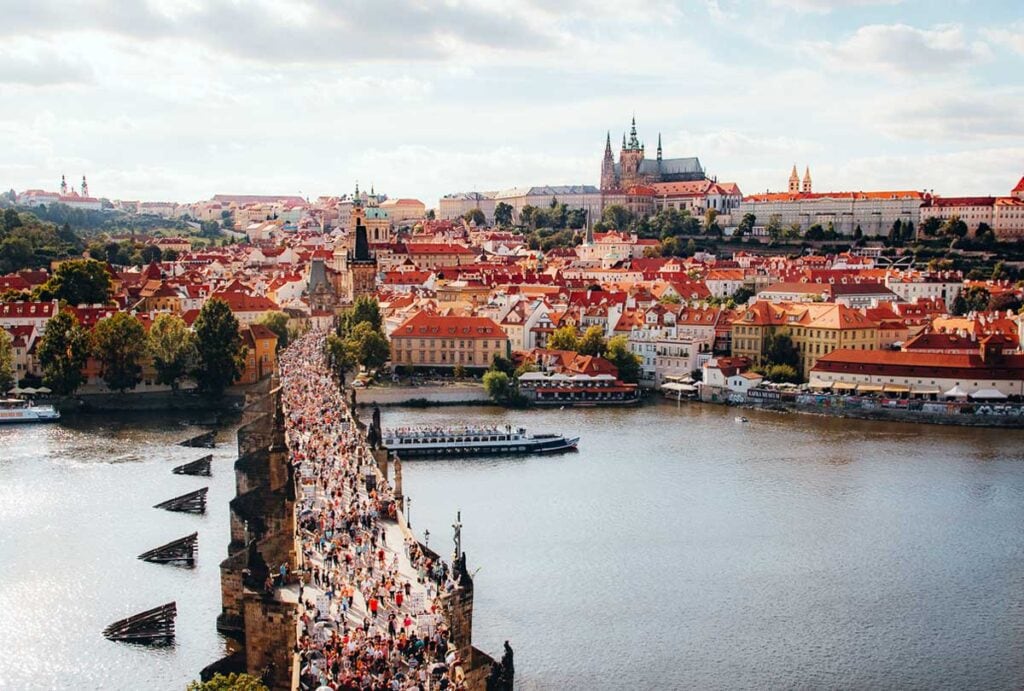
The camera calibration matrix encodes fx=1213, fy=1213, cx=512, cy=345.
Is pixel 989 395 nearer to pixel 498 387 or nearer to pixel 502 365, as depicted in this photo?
pixel 498 387

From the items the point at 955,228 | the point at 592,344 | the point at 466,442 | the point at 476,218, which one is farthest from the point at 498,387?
the point at 476,218

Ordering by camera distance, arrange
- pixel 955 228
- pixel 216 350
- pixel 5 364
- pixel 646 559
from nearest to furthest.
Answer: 1. pixel 646 559
2. pixel 5 364
3. pixel 216 350
4. pixel 955 228

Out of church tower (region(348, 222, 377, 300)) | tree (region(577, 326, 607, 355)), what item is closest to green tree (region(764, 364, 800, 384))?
tree (region(577, 326, 607, 355))

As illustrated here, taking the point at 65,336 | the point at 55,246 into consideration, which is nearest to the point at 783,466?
the point at 65,336

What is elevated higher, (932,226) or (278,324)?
(932,226)

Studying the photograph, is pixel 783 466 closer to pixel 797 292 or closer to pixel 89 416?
pixel 89 416

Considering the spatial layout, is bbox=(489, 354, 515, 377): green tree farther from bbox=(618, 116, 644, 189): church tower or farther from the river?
bbox=(618, 116, 644, 189): church tower
